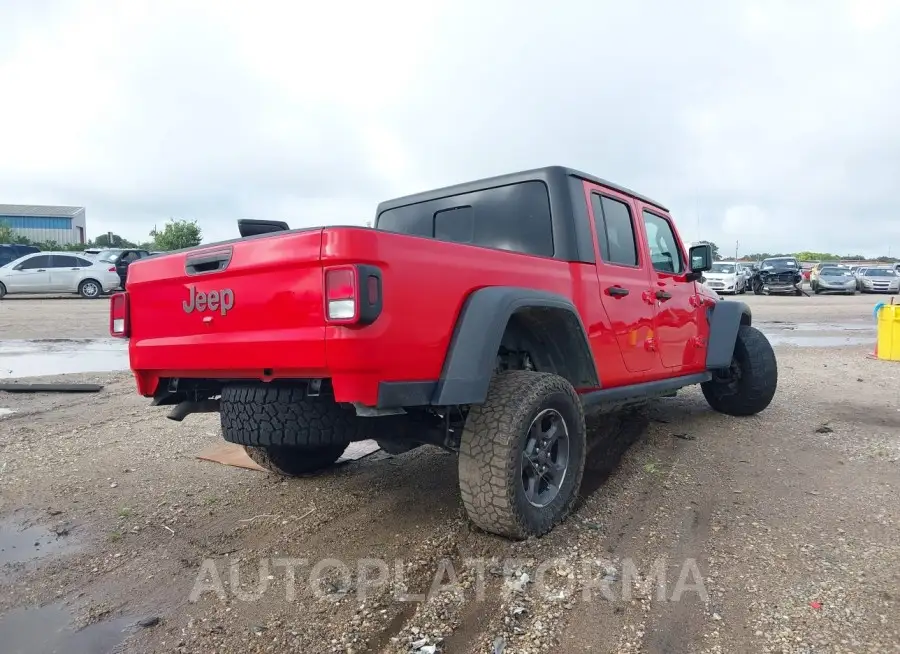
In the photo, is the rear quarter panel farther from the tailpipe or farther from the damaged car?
the damaged car

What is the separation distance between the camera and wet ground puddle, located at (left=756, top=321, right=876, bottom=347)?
11.4 metres

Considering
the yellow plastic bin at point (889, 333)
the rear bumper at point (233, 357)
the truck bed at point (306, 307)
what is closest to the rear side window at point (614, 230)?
the truck bed at point (306, 307)

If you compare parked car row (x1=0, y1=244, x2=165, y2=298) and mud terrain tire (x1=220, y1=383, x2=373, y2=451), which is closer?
mud terrain tire (x1=220, y1=383, x2=373, y2=451)

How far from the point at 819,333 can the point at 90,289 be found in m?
19.4

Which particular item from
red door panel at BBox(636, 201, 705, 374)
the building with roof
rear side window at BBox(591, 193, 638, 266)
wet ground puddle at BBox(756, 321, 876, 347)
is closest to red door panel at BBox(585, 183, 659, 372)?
rear side window at BBox(591, 193, 638, 266)

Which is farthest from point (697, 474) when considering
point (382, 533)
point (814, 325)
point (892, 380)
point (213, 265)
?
point (814, 325)

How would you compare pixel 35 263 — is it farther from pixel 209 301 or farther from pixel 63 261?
pixel 209 301

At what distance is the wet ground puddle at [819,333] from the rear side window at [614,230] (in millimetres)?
8235

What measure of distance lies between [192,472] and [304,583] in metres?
1.92

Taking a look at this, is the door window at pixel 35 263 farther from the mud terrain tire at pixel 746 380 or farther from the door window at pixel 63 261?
the mud terrain tire at pixel 746 380

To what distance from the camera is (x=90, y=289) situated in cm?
1923

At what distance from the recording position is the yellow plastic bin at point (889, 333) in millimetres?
9117

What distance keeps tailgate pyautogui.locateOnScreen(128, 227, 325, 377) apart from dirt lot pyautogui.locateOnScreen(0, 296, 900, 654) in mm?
920

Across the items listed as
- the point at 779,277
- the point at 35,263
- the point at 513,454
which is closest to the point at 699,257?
the point at 513,454
